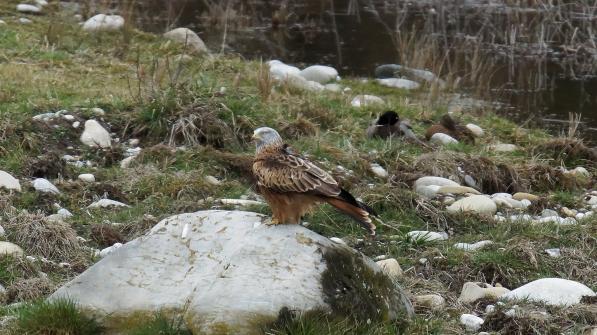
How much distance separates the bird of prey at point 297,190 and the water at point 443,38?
24.2 ft

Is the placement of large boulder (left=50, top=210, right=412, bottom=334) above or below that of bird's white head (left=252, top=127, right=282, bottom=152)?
below

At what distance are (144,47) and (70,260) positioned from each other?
7.10 m

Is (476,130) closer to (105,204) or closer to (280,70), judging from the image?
(280,70)

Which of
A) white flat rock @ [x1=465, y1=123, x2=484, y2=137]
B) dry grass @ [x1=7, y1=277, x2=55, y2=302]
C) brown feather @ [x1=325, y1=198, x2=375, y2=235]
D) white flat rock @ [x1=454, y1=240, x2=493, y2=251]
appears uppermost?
brown feather @ [x1=325, y1=198, x2=375, y2=235]

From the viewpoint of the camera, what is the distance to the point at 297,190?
5477 mm

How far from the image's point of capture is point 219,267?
17.2 feet

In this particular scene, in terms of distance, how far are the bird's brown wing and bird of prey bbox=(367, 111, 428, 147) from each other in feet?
12.6

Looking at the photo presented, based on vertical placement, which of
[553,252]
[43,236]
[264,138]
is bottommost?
[553,252]

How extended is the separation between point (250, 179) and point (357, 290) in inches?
121

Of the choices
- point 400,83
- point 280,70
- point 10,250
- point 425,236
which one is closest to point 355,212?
point 425,236

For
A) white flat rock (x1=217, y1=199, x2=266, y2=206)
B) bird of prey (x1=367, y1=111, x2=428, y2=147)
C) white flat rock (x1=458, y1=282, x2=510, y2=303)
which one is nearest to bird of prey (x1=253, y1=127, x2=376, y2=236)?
white flat rock (x1=458, y1=282, x2=510, y2=303)

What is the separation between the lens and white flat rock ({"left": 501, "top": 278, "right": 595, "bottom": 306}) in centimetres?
596

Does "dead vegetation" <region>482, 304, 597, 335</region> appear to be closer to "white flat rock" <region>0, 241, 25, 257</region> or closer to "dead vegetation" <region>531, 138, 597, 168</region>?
"white flat rock" <region>0, 241, 25, 257</region>

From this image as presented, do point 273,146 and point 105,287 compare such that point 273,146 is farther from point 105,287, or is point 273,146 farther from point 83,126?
point 83,126
